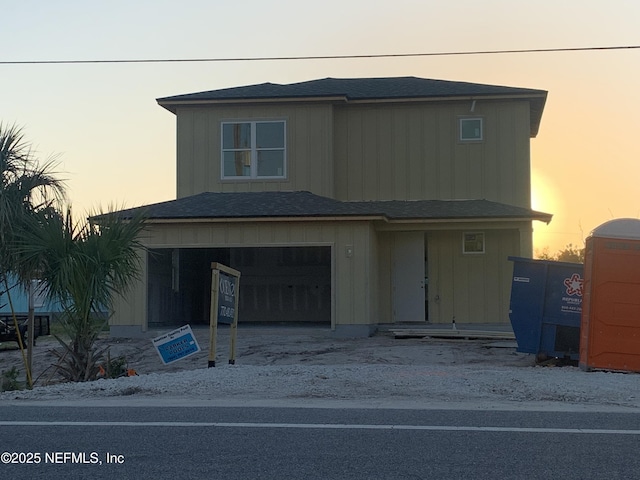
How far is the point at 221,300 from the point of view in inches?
516

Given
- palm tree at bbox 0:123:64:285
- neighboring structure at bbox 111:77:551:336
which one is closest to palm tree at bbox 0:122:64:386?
palm tree at bbox 0:123:64:285

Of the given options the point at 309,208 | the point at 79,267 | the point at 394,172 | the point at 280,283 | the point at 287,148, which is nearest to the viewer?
the point at 79,267

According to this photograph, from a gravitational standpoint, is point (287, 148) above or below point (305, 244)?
above

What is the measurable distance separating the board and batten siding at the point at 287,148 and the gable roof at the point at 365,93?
0.33 m

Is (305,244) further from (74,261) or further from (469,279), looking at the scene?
(74,261)

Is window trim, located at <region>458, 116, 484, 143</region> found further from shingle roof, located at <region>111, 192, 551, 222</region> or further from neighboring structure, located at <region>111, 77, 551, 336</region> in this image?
shingle roof, located at <region>111, 192, 551, 222</region>

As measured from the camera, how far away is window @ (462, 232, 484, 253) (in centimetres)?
2264

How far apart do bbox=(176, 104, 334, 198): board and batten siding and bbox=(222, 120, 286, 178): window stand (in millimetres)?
177

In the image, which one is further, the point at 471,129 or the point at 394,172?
the point at 394,172

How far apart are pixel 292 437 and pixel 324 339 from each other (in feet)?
40.8

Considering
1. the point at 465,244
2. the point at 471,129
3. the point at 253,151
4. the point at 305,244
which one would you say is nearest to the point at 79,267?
the point at 305,244

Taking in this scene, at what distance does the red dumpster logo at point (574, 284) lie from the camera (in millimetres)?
14188

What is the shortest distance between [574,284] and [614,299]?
4.93 feet

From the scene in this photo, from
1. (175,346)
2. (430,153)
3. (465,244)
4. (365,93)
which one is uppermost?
(365,93)
